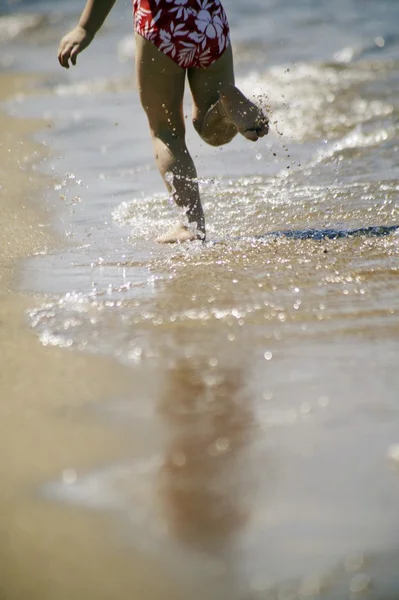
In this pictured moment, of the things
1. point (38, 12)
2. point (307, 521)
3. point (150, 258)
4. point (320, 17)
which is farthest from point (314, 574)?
point (38, 12)

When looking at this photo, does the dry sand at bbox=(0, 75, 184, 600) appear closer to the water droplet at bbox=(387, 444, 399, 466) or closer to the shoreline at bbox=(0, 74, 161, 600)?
the shoreline at bbox=(0, 74, 161, 600)

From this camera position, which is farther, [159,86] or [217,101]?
[159,86]

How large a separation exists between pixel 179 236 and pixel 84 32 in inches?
37.9

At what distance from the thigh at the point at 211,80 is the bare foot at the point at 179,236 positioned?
484 mm

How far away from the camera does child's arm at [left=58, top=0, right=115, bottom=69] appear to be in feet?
12.6

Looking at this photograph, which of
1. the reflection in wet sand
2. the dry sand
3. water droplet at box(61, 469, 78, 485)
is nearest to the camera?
the dry sand

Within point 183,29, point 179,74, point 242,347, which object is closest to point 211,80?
point 179,74

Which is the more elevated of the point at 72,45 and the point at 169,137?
the point at 72,45

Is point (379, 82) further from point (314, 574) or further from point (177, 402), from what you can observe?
point (314, 574)

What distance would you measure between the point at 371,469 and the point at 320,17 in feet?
40.2

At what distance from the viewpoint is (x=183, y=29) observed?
12.3 ft

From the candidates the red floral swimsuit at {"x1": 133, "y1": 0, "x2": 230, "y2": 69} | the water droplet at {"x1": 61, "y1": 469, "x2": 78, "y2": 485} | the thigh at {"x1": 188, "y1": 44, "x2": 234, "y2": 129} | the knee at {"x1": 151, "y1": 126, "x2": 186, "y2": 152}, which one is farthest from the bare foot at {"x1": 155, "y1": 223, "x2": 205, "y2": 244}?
the water droplet at {"x1": 61, "y1": 469, "x2": 78, "y2": 485}

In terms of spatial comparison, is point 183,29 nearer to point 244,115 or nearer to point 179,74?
point 179,74

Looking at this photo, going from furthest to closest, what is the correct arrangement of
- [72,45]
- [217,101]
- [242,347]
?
1. [72,45]
2. [217,101]
3. [242,347]
